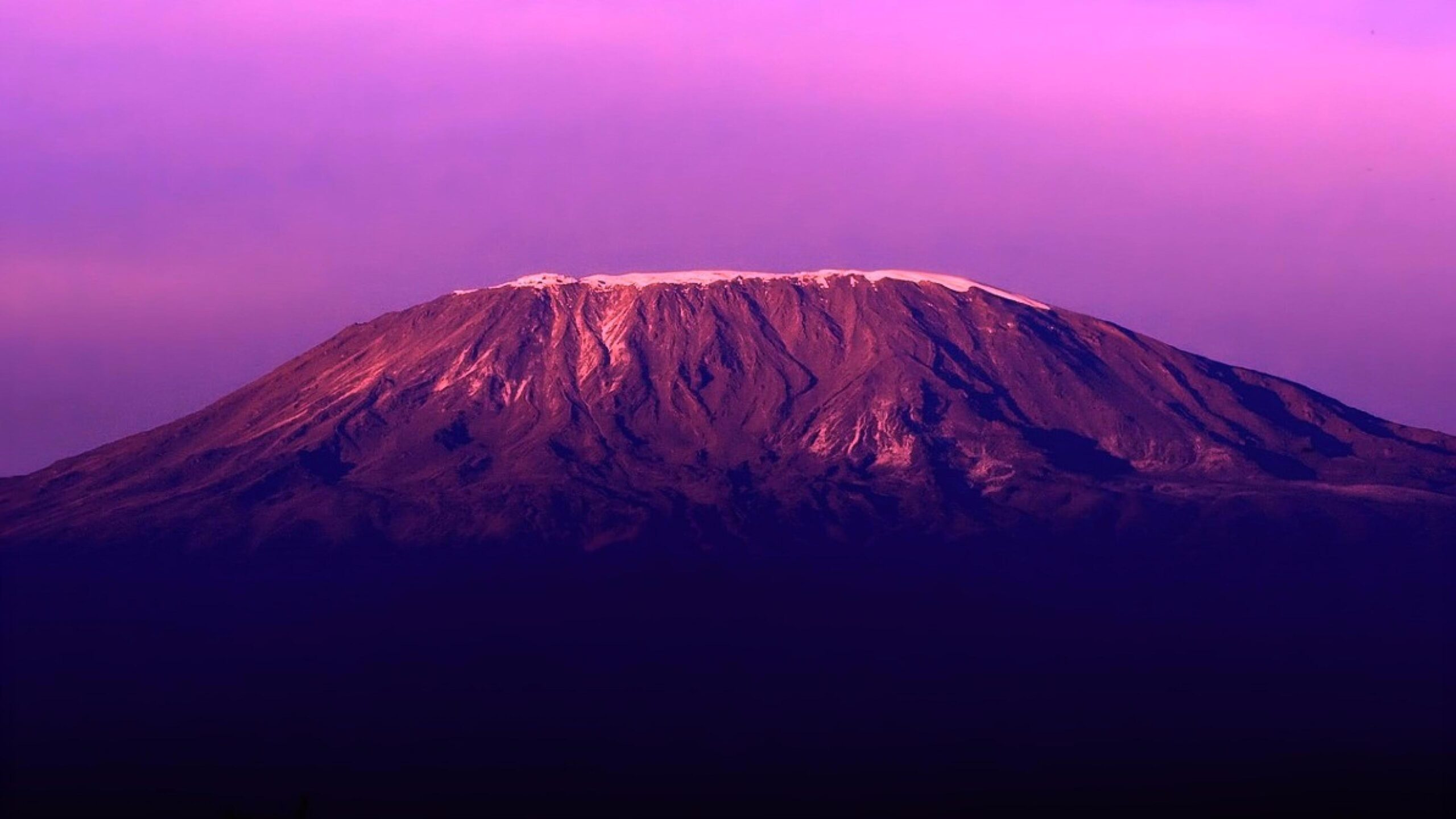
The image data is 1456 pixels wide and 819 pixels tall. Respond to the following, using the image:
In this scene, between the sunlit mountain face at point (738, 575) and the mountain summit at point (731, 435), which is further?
the mountain summit at point (731, 435)

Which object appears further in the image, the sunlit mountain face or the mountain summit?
the mountain summit

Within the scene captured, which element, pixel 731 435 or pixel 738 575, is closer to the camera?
pixel 738 575

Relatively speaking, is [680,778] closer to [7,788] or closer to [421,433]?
[7,788]

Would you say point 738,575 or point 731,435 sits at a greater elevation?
point 731,435
